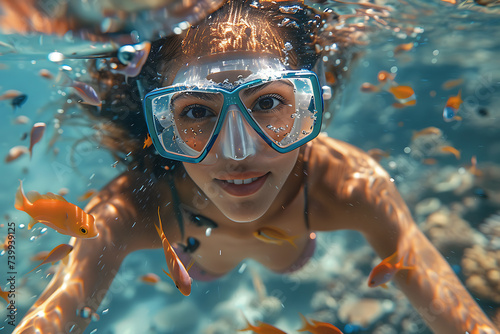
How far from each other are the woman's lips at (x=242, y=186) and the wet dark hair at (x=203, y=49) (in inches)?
42.4

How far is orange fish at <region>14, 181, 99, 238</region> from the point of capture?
208cm

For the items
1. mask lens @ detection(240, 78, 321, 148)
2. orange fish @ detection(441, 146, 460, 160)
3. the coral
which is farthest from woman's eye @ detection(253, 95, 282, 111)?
orange fish @ detection(441, 146, 460, 160)

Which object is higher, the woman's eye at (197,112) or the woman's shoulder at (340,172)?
the woman's eye at (197,112)

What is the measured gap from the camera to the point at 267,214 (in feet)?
11.3

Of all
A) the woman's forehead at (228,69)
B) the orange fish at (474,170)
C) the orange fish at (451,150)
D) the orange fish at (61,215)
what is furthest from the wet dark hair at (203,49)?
the orange fish at (474,170)

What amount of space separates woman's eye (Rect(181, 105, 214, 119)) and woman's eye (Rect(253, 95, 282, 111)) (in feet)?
1.25

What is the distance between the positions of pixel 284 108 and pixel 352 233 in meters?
4.74

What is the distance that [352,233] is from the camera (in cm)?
652

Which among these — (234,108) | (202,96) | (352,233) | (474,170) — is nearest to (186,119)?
(202,96)

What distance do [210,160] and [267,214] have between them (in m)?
1.18

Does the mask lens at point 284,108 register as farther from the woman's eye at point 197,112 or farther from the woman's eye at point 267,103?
the woman's eye at point 197,112

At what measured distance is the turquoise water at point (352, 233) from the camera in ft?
16.9

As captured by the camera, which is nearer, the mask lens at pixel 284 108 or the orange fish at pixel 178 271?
the orange fish at pixel 178 271

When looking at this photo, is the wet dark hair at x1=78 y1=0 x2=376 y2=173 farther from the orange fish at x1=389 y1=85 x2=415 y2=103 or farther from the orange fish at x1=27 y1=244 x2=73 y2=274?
the orange fish at x1=27 y1=244 x2=73 y2=274
